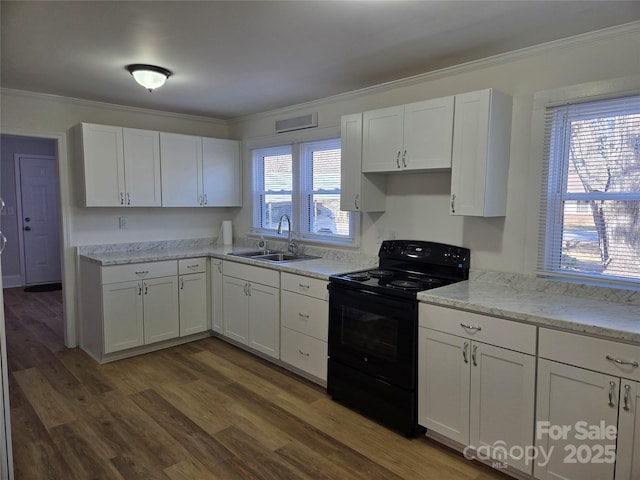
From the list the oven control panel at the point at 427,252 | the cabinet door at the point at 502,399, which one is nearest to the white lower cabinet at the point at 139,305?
the oven control panel at the point at 427,252

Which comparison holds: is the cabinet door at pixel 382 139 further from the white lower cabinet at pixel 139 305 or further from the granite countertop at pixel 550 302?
the white lower cabinet at pixel 139 305

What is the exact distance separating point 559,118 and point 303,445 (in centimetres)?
248

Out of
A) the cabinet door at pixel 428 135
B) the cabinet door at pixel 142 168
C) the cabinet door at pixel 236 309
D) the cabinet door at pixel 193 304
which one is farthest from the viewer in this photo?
the cabinet door at pixel 193 304

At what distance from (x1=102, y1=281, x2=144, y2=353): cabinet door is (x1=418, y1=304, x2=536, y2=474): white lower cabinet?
264 cm

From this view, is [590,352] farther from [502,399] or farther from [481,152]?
[481,152]

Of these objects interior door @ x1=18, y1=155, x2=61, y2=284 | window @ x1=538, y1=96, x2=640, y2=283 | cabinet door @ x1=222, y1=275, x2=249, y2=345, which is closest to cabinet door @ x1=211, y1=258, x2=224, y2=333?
cabinet door @ x1=222, y1=275, x2=249, y2=345

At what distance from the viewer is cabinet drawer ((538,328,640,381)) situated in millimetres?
1778

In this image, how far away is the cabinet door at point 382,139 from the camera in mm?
2979

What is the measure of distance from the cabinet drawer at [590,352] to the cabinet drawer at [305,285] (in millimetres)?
1531

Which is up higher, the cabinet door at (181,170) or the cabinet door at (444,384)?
the cabinet door at (181,170)

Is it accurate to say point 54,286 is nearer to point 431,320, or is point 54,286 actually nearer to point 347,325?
point 347,325

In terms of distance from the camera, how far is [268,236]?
184 inches

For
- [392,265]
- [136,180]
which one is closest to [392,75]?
[392,265]

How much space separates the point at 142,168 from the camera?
4152mm
